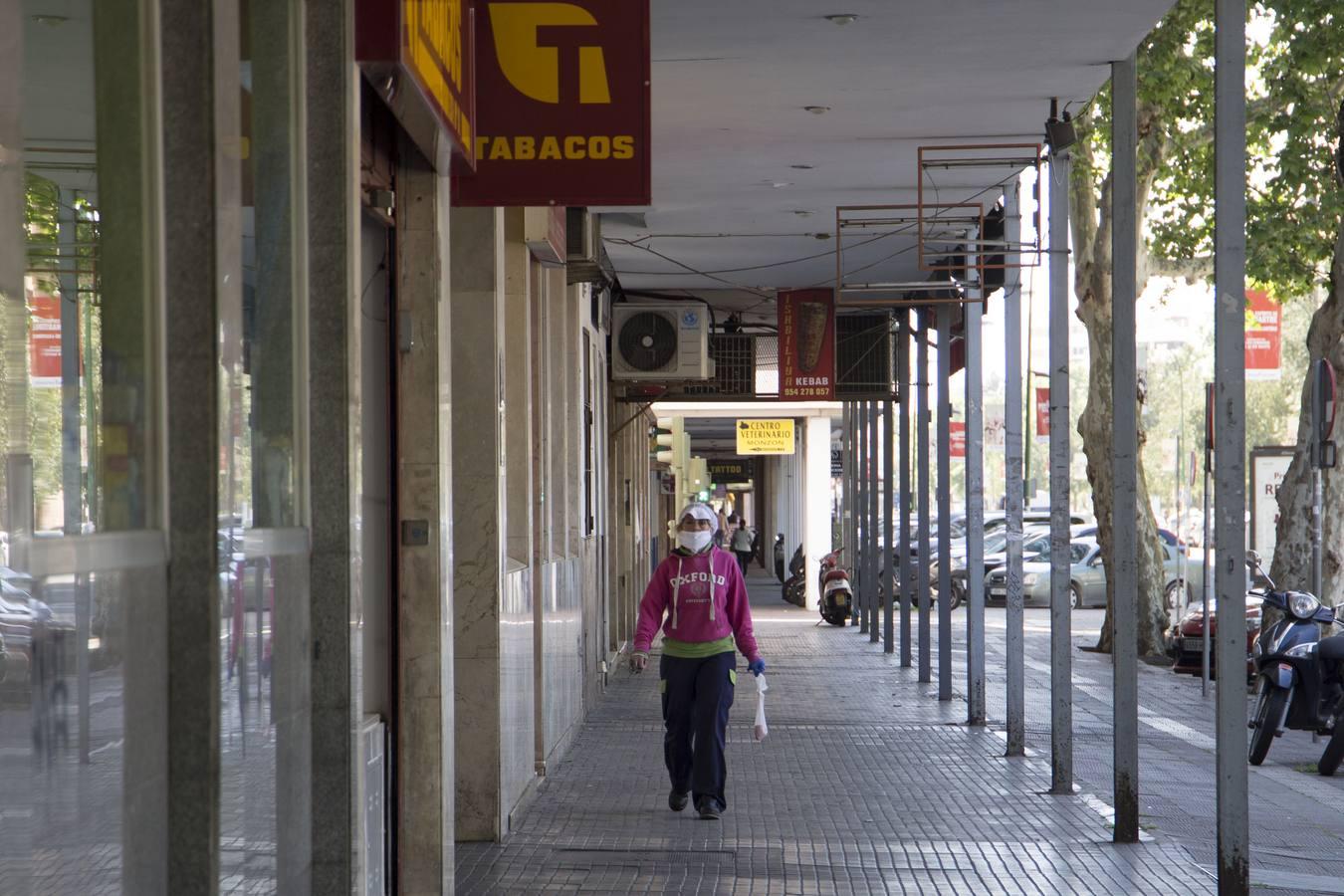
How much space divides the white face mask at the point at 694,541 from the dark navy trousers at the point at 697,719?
577 millimetres

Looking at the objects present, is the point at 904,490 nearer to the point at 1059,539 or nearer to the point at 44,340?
the point at 1059,539

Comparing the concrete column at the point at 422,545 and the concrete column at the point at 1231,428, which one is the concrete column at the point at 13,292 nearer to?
the concrete column at the point at 422,545

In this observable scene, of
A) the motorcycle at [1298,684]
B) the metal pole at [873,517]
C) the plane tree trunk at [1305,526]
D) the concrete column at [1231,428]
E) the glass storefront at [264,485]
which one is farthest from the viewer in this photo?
the metal pole at [873,517]

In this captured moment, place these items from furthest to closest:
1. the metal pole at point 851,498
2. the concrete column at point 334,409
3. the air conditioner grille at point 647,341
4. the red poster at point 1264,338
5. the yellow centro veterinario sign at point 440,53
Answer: the red poster at point 1264,338 → the metal pole at point 851,498 → the air conditioner grille at point 647,341 → the yellow centro veterinario sign at point 440,53 → the concrete column at point 334,409

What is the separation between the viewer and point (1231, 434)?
263 inches

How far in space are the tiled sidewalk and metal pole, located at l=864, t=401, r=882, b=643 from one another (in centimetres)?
793

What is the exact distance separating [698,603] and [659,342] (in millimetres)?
9639

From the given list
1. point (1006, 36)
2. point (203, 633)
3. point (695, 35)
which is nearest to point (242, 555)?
point (203, 633)

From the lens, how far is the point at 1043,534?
121 feet

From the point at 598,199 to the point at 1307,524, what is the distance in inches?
492

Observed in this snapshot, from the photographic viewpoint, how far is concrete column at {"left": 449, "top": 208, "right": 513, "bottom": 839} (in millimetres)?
8422

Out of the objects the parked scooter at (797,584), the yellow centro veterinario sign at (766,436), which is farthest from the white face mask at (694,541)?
the yellow centro veterinario sign at (766,436)

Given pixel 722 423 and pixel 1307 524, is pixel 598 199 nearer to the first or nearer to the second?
pixel 1307 524

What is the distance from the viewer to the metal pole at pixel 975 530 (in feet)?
44.8
